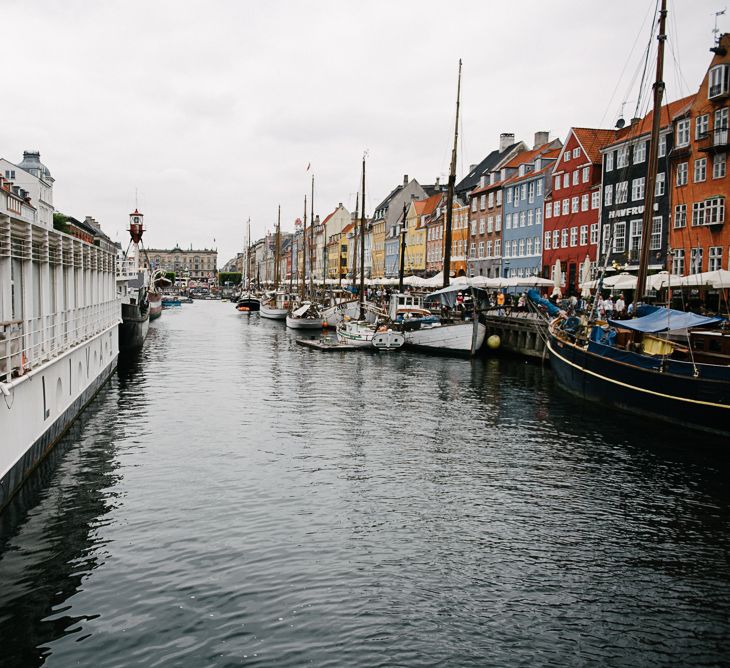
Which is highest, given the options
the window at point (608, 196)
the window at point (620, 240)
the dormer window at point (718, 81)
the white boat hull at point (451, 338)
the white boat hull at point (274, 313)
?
the dormer window at point (718, 81)

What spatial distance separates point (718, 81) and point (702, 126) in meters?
3.31

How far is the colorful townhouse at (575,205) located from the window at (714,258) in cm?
1518

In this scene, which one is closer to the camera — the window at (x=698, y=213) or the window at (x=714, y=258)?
the window at (x=714, y=258)

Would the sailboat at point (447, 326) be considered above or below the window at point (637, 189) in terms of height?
below

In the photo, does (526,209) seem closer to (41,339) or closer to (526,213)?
(526,213)

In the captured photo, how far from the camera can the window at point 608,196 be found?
63.3m

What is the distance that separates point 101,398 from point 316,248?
517 feet

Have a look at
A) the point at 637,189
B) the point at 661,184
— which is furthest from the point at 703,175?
the point at 637,189

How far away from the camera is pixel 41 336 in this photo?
58.0 feet

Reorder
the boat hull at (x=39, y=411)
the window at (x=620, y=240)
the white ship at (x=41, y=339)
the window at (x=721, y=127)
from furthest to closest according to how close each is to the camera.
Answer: the window at (x=620, y=240), the window at (x=721, y=127), the white ship at (x=41, y=339), the boat hull at (x=39, y=411)

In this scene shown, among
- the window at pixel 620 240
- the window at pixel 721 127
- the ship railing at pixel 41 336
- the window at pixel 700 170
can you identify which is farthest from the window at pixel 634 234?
the ship railing at pixel 41 336

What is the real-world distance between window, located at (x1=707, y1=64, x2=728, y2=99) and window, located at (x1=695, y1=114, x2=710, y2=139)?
1667mm

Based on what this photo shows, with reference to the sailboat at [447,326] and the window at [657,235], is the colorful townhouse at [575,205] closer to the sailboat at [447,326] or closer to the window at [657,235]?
the window at [657,235]

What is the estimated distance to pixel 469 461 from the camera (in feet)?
64.5
